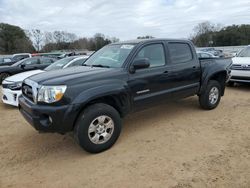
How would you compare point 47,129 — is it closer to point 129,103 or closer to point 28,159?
point 28,159

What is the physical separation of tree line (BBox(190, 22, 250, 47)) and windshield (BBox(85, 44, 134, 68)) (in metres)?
57.1

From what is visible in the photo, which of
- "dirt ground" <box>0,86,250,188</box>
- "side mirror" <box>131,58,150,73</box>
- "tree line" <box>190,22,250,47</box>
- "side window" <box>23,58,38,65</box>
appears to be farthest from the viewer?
"tree line" <box>190,22,250,47</box>

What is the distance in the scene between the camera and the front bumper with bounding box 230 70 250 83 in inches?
337

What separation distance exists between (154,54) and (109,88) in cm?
141

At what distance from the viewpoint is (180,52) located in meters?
5.34

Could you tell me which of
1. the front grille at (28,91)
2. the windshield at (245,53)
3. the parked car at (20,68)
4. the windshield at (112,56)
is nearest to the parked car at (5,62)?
the parked car at (20,68)

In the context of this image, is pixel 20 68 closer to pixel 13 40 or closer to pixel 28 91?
pixel 28 91

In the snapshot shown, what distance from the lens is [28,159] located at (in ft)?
12.8

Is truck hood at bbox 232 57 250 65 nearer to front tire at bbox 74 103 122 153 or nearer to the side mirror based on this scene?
the side mirror

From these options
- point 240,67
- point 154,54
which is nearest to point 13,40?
point 240,67

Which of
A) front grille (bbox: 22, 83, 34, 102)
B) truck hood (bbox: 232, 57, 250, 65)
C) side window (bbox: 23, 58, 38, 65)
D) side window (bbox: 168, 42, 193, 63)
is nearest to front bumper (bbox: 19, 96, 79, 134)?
front grille (bbox: 22, 83, 34, 102)

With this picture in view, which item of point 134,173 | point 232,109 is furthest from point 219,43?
point 134,173

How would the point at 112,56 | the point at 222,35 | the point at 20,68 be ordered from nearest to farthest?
the point at 112,56 < the point at 20,68 < the point at 222,35

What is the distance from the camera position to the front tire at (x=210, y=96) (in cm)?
589
